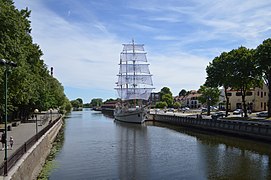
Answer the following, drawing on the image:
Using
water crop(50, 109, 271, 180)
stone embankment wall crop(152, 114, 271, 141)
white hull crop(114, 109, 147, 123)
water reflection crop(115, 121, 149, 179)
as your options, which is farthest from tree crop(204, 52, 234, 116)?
water reflection crop(115, 121, 149, 179)

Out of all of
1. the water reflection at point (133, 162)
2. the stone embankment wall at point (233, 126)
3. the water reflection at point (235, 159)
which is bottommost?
the water reflection at point (133, 162)

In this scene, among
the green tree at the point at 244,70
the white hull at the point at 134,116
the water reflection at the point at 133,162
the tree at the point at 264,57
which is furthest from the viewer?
the white hull at the point at 134,116

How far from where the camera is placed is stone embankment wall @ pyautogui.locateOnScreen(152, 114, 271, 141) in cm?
4238

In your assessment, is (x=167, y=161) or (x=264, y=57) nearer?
(x=167, y=161)

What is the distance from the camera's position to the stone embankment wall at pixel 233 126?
139ft

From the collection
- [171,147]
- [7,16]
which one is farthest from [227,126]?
[7,16]

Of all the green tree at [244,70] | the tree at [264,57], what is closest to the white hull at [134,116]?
the green tree at [244,70]

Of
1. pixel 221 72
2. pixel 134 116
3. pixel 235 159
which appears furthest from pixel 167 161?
pixel 134 116

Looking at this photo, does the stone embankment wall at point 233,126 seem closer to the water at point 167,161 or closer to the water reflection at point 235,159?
the water reflection at point 235,159

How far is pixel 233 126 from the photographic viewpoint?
5072 centimetres

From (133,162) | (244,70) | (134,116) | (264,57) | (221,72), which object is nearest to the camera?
(133,162)

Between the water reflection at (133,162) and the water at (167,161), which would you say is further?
the water reflection at (133,162)

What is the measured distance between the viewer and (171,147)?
39.2 metres

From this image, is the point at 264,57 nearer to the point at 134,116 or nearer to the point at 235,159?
the point at 235,159
